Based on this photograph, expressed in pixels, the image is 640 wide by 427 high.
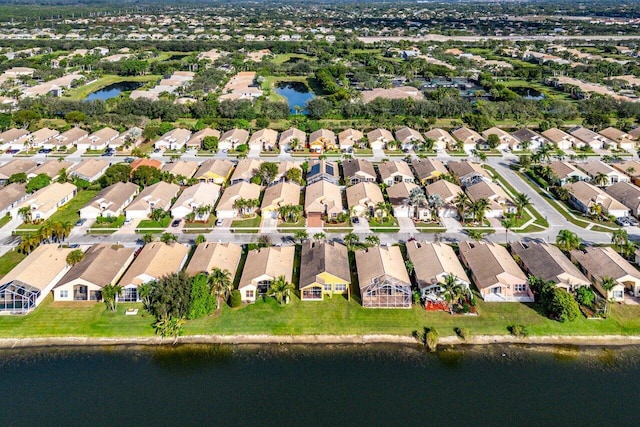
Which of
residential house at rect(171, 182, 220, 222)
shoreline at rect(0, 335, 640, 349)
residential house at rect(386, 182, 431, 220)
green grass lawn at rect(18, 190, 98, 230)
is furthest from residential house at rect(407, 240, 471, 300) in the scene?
green grass lawn at rect(18, 190, 98, 230)

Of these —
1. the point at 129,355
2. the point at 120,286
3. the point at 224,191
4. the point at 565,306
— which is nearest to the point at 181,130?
the point at 224,191

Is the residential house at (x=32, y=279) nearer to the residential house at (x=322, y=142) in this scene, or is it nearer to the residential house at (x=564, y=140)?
the residential house at (x=322, y=142)

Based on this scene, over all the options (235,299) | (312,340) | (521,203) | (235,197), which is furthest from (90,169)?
(521,203)

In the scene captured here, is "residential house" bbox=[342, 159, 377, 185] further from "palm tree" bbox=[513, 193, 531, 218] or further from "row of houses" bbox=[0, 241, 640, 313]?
"row of houses" bbox=[0, 241, 640, 313]

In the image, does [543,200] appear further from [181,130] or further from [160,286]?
[181,130]

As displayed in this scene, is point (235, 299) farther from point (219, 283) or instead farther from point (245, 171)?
point (245, 171)
